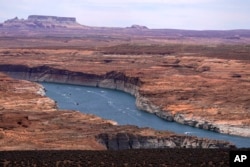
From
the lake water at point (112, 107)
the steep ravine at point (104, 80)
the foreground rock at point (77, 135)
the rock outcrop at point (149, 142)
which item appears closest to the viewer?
the foreground rock at point (77, 135)

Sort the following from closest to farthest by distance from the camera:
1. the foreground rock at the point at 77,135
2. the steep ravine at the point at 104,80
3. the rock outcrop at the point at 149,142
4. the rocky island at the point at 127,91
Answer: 1. the foreground rock at the point at 77,135
2. the rock outcrop at the point at 149,142
3. the rocky island at the point at 127,91
4. the steep ravine at the point at 104,80

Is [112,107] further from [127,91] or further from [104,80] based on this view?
[104,80]

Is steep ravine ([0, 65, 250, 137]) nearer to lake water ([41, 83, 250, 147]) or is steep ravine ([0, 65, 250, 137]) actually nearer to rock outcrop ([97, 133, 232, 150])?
lake water ([41, 83, 250, 147])

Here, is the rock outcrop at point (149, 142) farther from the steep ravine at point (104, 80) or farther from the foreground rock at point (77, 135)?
the steep ravine at point (104, 80)

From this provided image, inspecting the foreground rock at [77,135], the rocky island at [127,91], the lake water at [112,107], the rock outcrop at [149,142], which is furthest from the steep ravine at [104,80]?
the rock outcrop at [149,142]

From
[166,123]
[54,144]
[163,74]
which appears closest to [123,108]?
[166,123]

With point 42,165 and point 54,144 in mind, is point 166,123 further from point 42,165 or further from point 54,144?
point 42,165
